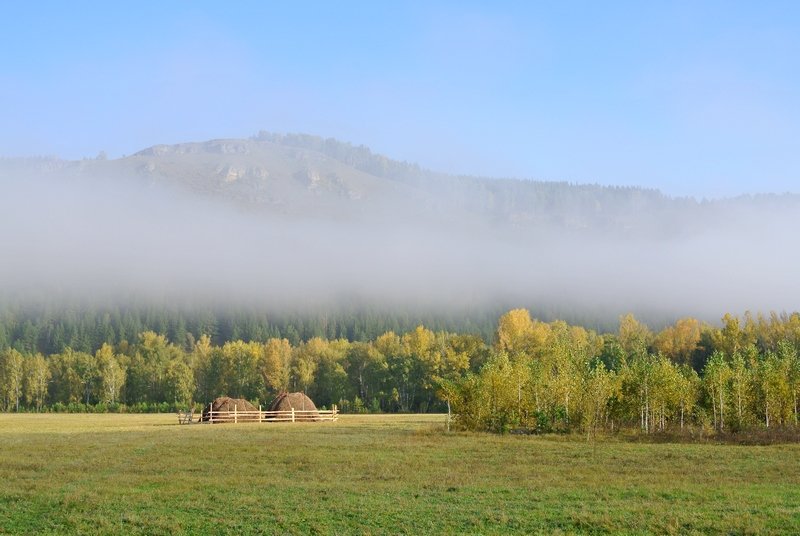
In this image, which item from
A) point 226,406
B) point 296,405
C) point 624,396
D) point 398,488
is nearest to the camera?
point 398,488

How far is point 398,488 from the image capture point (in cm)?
2830

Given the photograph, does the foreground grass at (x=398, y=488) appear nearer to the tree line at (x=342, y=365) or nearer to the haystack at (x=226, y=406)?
the tree line at (x=342, y=365)

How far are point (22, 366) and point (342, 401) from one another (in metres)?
72.6

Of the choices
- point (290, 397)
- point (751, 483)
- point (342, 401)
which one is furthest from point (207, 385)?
point (751, 483)

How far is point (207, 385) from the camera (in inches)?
6156

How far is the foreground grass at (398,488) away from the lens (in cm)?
2167

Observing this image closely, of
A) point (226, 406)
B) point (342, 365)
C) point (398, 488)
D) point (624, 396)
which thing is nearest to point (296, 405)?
point (226, 406)

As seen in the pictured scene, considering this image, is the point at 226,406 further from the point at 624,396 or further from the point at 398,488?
the point at 398,488

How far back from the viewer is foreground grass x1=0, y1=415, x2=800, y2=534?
71.1ft

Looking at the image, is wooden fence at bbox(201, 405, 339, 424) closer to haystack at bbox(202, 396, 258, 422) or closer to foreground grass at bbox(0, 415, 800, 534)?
haystack at bbox(202, 396, 258, 422)

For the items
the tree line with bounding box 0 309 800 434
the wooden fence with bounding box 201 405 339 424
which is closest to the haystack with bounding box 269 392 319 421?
the wooden fence with bounding box 201 405 339 424

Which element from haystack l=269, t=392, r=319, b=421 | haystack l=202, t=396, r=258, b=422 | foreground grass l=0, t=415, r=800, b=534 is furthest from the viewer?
haystack l=269, t=392, r=319, b=421

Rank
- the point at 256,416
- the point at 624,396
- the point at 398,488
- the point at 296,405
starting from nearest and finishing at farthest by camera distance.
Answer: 1. the point at 398,488
2. the point at 624,396
3. the point at 256,416
4. the point at 296,405

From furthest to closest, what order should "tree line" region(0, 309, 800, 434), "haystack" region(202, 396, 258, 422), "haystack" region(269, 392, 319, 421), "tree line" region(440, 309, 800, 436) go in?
"tree line" region(0, 309, 800, 434)
"haystack" region(269, 392, 319, 421)
"haystack" region(202, 396, 258, 422)
"tree line" region(440, 309, 800, 436)
